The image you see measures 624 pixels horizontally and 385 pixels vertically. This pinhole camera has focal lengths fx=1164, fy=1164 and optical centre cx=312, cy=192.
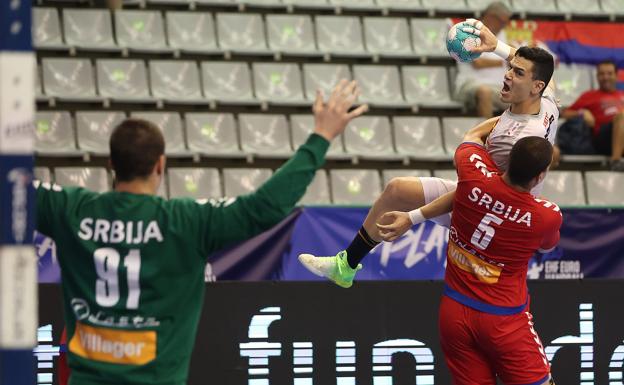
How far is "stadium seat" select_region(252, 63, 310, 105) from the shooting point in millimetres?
13586

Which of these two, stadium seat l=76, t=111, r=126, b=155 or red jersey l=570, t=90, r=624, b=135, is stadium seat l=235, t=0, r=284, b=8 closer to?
stadium seat l=76, t=111, r=126, b=155

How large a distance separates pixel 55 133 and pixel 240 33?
274 centimetres

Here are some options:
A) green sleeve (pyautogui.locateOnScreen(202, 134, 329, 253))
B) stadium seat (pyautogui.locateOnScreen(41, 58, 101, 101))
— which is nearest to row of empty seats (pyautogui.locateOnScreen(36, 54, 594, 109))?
stadium seat (pyautogui.locateOnScreen(41, 58, 101, 101))

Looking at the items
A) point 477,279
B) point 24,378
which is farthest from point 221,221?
point 477,279

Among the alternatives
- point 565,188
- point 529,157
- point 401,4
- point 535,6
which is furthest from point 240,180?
point 529,157

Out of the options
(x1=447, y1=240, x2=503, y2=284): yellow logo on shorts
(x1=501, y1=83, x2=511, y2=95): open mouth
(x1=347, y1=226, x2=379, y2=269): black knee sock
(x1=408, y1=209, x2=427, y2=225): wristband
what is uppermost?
(x1=501, y1=83, x2=511, y2=95): open mouth

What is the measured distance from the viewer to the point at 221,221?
455 cm

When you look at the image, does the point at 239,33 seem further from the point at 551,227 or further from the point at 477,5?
the point at 551,227

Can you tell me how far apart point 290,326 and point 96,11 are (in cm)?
672

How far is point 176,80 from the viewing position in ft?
44.2

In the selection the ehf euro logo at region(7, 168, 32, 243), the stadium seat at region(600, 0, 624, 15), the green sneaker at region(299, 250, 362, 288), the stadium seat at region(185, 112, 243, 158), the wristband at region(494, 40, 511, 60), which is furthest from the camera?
the stadium seat at region(600, 0, 624, 15)

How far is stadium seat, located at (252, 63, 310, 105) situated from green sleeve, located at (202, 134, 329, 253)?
9.06m

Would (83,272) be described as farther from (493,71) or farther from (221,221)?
(493,71)

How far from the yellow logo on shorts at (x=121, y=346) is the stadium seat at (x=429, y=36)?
10448mm
